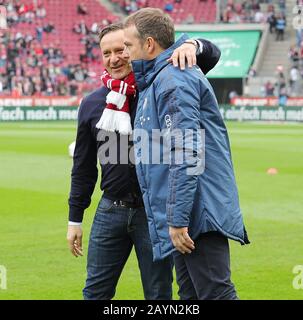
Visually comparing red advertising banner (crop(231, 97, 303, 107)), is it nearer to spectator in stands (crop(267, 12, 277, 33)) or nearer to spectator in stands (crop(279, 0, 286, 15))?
spectator in stands (crop(267, 12, 277, 33))

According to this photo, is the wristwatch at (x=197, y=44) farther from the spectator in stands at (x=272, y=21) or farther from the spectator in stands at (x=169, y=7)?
the spectator in stands at (x=169, y=7)

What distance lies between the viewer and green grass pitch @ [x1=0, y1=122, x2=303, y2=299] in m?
8.62

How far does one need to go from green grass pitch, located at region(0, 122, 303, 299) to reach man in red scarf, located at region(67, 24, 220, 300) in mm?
2049

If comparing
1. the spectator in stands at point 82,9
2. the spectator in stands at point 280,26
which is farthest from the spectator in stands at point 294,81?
the spectator in stands at point 82,9

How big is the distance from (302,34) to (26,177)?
34229 millimetres

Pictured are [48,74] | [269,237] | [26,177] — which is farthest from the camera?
[48,74]

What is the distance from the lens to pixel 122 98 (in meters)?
6.04

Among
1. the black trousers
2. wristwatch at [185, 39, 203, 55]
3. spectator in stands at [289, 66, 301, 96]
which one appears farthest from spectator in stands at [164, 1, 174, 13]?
the black trousers

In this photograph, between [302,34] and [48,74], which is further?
[302,34]

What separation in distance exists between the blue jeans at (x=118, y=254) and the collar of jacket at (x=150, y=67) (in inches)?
44.4

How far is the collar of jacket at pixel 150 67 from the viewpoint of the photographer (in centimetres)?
518

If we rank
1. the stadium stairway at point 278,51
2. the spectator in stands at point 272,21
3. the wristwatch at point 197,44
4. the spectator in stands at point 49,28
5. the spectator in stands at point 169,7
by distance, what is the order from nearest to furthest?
the wristwatch at point 197,44 → the stadium stairway at point 278,51 → the spectator in stands at point 272,21 → the spectator in stands at point 49,28 → the spectator in stands at point 169,7

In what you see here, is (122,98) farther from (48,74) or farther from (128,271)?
(48,74)

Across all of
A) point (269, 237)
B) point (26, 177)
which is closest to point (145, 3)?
point (26, 177)
